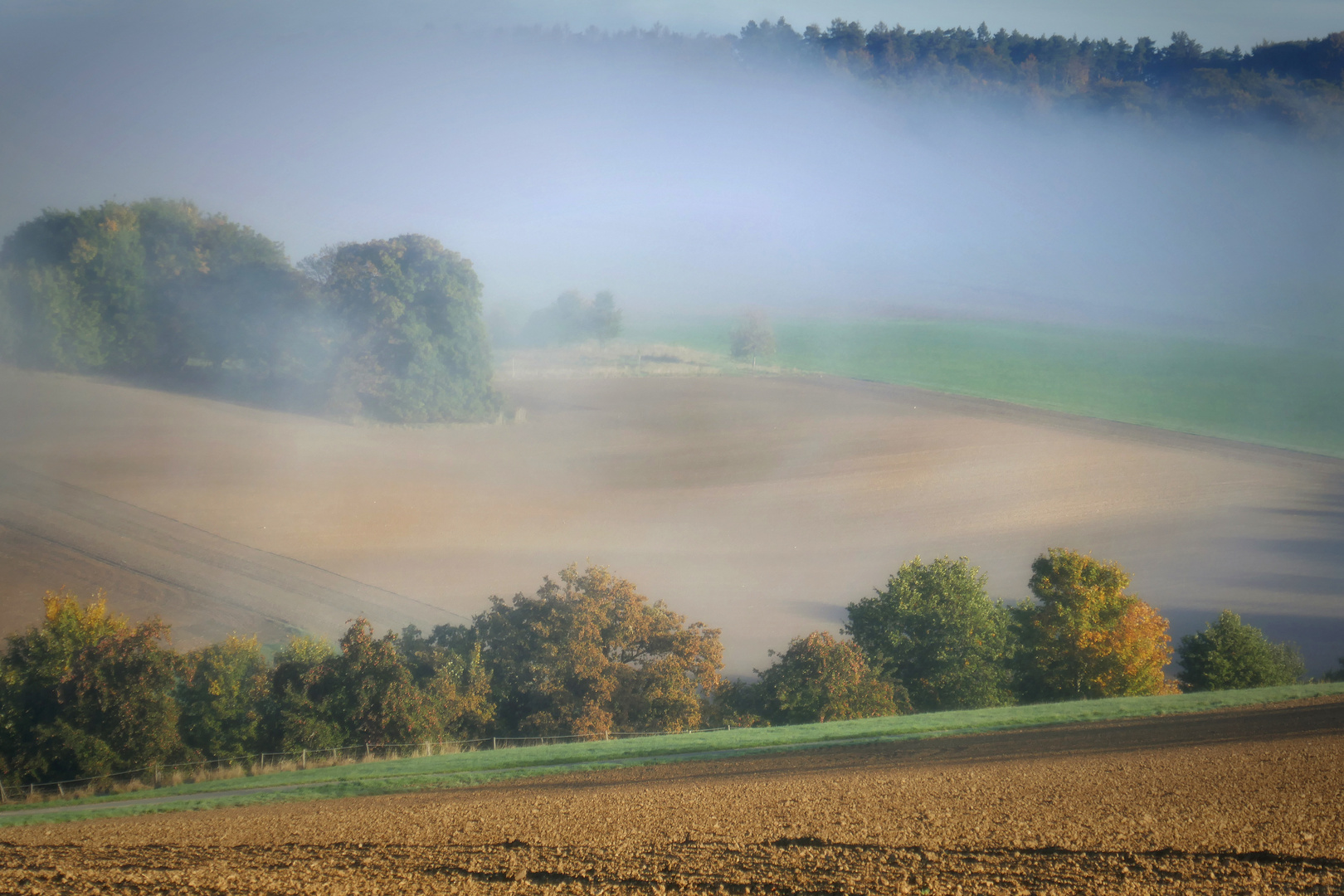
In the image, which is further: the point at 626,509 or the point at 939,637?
the point at 626,509

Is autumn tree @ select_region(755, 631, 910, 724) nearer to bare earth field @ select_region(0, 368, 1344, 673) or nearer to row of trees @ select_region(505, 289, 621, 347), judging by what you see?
bare earth field @ select_region(0, 368, 1344, 673)

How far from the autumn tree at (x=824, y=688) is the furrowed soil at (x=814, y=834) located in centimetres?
833

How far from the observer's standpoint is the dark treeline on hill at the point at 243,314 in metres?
44.6

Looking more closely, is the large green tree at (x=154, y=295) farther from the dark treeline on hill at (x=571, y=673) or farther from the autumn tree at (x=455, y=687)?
the autumn tree at (x=455, y=687)

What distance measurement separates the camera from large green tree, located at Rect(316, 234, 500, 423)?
45969 mm

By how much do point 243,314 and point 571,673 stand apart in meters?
42.6

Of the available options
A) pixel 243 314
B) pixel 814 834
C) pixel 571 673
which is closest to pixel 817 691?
pixel 571 673

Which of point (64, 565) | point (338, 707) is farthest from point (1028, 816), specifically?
A: point (64, 565)

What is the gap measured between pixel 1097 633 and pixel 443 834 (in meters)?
19.5

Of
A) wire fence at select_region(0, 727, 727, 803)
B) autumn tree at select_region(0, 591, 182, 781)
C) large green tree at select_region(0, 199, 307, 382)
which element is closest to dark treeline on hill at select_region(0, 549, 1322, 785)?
autumn tree at select_region(0, 591, 182, 781)

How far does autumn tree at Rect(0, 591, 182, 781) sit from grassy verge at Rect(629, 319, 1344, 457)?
57013mm

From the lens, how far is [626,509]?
1560 inches

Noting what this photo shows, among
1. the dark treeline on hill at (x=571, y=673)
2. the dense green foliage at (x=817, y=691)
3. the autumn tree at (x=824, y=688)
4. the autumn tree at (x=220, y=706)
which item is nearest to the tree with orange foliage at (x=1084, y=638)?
the dark treeline on hill at (x=571, y=673)

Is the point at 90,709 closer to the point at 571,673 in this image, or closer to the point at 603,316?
the point at 571,673
